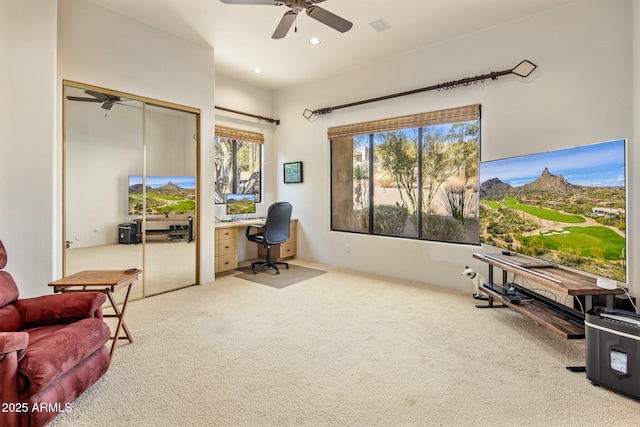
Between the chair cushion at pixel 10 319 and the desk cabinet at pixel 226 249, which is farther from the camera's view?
the desk cabinet at pixel 226 249

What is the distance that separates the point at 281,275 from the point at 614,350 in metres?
3.64

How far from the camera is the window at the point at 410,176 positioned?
156 inches

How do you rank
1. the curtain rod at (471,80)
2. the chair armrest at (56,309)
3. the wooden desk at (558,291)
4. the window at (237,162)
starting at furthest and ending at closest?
the window at (237,162) < the curtain rod at (471,80) < the wooden desk at (558,291) < the chair armrest at (56,309)

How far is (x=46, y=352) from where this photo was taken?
62.0 inches

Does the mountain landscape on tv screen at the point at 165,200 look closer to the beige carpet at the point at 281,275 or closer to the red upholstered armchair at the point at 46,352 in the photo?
the beige carpet at the point at 281,275

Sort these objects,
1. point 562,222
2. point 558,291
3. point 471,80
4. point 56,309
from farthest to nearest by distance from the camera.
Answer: point 471,80, point 562,222, point 558,291, point 56,309

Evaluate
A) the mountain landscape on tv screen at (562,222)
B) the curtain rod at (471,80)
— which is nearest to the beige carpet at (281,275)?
the mountain landscape on tv screen at (562,222)

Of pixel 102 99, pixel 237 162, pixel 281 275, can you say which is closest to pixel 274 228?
pixel 281 275

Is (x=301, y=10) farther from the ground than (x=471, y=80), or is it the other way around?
(x=301, y=10)

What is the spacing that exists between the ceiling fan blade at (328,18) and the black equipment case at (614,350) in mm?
2872

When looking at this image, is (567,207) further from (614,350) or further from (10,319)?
(10,319)

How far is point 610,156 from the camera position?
2080 millimetres

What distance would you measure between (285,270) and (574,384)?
3.67 meters

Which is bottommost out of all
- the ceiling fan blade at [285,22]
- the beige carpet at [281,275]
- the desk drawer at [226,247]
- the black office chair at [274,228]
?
the beige carpet at [281,275]
